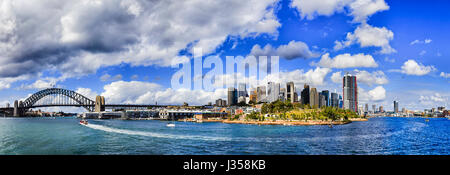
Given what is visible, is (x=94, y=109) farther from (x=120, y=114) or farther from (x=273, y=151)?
(x=273, y=151)

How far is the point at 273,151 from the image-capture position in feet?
90.3
